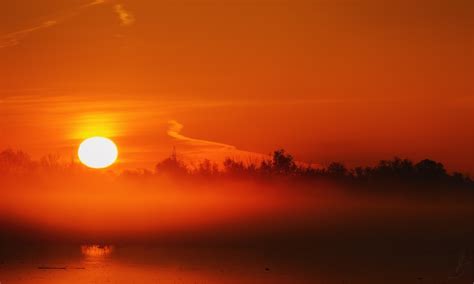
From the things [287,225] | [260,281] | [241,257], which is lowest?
[260,281]

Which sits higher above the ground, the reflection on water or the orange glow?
the orange glow

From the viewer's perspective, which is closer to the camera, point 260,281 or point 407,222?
point 260,281

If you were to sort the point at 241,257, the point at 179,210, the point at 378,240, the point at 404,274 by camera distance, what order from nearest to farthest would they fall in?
the point at 404,274
the point at 241,257
the point at 378,240
the point at 179,210

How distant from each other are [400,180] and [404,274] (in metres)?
67.3

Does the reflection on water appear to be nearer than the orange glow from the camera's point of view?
Yes

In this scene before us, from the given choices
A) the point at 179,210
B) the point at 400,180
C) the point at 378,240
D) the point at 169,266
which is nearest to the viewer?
the point at 169,266

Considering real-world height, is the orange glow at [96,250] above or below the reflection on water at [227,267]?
above

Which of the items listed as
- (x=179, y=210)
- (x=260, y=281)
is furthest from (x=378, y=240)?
(x=260, y=281)

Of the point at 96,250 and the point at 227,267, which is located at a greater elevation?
the point at 96,250

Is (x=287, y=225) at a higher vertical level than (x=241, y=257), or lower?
higher

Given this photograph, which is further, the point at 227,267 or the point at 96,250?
the point at 96,250

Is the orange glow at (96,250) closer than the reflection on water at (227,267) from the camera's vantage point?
No

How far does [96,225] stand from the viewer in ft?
411

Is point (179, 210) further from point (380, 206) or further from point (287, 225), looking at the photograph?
point (380, 206)
